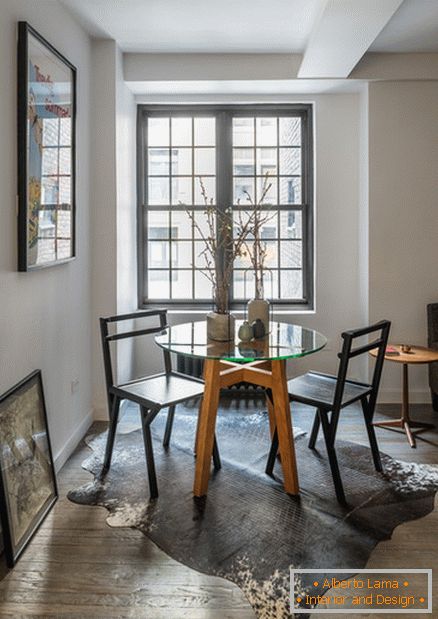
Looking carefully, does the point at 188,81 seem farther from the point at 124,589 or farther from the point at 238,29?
the point at 124,589

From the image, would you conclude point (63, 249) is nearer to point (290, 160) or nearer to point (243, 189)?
point (243, 189)

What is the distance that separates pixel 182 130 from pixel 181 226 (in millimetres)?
834

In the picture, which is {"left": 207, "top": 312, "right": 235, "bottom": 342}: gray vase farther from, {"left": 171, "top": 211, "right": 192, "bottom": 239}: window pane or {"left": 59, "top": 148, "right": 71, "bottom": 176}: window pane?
{"left": 171, "top": 211, "right": 192, "bottom": 239}: window pane

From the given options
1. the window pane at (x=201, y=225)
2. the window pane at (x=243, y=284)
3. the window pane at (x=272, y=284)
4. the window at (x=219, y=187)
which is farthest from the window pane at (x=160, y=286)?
the window pane at (x=272, y=284)

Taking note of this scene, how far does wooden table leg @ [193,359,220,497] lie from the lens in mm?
2785

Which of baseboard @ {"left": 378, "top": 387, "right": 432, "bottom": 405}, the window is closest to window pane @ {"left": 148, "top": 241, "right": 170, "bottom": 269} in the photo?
the window

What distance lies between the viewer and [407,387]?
374 cm

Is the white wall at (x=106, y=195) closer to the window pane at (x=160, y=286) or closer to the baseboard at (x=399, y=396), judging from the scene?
the window pane at (x=160, y=286)

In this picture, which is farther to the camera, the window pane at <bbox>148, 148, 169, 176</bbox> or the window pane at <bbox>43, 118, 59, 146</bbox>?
the window pane at <bbox>148, 148, 169, 176</bbox>

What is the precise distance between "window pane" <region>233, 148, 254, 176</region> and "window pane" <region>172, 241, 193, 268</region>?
772mm

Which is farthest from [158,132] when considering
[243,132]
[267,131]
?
[267,131]

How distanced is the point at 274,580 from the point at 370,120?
11.4 feet

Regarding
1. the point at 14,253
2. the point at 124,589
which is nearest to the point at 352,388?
the point at 124,589

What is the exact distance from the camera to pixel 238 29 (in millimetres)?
3701
